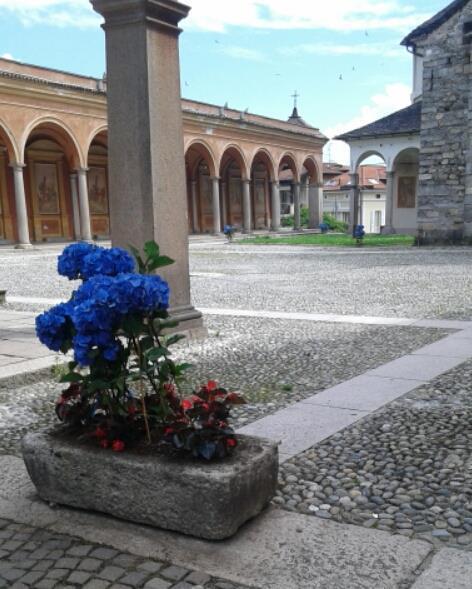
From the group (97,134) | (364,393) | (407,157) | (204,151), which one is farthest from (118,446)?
(407,157)

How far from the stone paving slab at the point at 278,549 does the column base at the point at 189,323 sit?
3.62 meters

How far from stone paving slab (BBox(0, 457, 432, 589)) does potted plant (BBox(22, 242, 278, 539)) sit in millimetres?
59

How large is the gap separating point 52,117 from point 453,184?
15309mm

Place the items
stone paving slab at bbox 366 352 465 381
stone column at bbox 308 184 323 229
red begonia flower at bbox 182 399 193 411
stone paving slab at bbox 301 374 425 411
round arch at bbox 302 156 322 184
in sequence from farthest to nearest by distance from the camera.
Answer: round arch at bbox 302 156 322 184
stone column at bbox 308 184 323 229
stone paving slab at bbox 366 352 465 381
stone paving slab at bbox 301 374 425 411
red begonia flower at bbox 182 399 193 411

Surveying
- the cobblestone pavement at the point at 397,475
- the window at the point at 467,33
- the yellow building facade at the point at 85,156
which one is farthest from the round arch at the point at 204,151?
the cobblestone pavement at the point at 397,475

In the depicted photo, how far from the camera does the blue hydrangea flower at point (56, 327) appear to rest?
2.40 metres

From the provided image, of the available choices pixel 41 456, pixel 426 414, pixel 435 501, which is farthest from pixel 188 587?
pixel 426 414

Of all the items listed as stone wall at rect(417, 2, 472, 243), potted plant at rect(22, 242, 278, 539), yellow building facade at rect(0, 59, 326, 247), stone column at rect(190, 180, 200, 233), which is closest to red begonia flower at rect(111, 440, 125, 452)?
potted plant at rect(22, 242, 278, 539)

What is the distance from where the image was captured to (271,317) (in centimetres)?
759

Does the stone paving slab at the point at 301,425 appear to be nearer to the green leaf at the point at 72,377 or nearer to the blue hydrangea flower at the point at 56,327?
Answer: the green leaf at the point at 72,377

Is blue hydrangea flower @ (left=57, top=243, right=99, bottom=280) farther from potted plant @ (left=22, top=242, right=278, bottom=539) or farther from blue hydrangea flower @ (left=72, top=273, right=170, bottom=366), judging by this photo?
blue hydrangea flower @ (left=72, top=273, right=170, bottom=366)

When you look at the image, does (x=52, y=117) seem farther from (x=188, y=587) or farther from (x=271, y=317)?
(x=188, y=587)

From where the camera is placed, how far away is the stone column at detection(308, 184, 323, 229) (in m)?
39.6

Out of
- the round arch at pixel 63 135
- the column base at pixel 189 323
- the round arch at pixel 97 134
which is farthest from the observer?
the round arch at pixel 97 134
